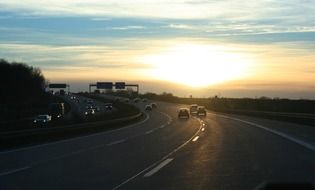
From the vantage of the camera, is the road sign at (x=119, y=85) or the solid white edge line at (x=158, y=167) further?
the road sign at (x=119, y=85)

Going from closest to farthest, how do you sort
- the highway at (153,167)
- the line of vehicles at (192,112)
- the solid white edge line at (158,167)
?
the highway at (153,167) < the solid white edge line at (158,167) < the line of vehicles at (192,112)

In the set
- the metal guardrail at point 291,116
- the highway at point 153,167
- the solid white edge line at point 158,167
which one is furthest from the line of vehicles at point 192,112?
the solid white edge line at point 158,167

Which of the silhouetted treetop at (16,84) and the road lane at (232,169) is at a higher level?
the silhouetted treetop at (16,84)

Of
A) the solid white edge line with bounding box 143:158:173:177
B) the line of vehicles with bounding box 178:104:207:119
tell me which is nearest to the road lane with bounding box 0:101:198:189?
the solid white edge line with bounding box 143:158:173:177

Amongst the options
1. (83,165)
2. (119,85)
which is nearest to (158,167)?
(83,165)

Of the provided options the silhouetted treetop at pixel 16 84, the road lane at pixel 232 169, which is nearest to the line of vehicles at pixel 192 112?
the silhouetted treetop at pixel 16 84

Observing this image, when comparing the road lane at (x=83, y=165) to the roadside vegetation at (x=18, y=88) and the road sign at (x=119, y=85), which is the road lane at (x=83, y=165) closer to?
the roadside vegetation at (x=18, y=88)

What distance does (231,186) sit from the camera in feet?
41.8

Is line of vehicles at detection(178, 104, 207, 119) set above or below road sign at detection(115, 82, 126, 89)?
below

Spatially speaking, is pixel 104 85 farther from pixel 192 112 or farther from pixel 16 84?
pixel 192 112

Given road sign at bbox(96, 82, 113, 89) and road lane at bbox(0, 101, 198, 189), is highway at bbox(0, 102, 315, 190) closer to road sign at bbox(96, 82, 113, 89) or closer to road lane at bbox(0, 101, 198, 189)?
road lane at bbox(0, 101, 198, 189)

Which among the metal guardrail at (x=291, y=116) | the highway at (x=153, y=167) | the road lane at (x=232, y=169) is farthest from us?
the metal guardrail at (x=291, y=116)

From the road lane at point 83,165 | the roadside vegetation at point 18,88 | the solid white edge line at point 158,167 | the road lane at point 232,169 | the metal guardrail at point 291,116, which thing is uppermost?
the roadside vegetation at point 18,88

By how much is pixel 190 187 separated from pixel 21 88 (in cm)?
14373
